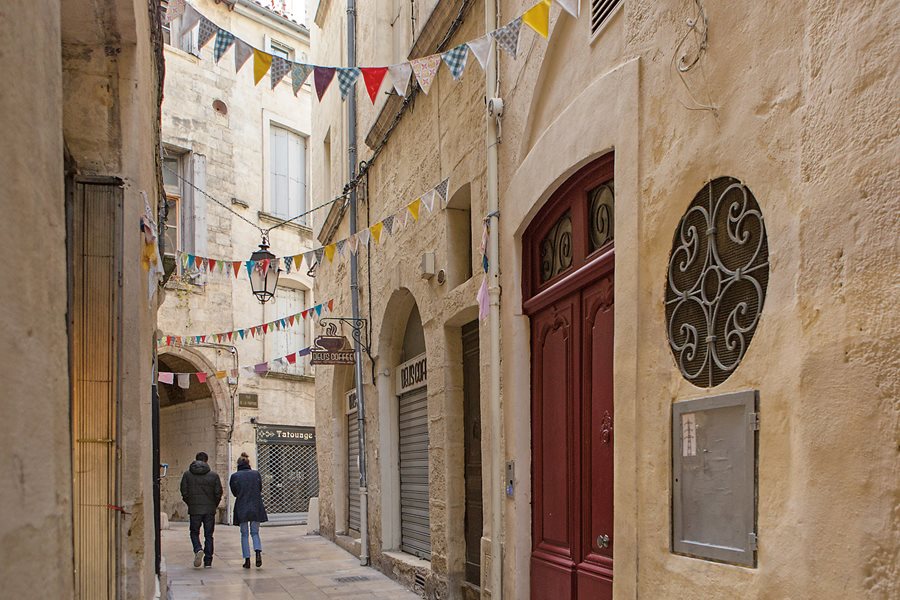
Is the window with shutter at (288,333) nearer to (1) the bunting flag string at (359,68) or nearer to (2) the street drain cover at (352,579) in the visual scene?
(2) the street drain cover at (352,579)

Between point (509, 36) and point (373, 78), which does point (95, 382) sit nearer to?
point (373, 78)

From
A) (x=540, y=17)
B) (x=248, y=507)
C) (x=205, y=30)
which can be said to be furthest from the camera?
(x=248, y=507)

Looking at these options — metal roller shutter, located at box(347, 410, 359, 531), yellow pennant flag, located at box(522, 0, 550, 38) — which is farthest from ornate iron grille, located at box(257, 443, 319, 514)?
yellow pennant flag, located at box(522, 0, 550, 38)

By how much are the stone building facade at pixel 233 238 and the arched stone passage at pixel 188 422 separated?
3 centimetres

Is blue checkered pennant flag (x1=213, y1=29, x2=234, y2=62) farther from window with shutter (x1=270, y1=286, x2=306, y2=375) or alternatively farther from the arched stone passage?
window with shutter (x1=270, y1=286, x2=306, y2=375)

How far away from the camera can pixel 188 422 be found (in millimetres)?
19516

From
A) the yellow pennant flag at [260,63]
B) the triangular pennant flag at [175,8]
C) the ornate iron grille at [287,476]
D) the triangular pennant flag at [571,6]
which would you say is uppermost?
the triangular pennant flag at [175,8]

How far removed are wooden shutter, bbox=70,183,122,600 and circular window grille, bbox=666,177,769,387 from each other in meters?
2.82

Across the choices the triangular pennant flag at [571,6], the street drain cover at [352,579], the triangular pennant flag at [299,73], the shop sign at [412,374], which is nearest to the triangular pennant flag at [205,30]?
the triangular pennant flag at [299,73]

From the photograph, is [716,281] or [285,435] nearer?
[716,281]

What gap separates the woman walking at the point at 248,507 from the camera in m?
10.2

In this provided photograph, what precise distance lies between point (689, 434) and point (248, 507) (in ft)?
26.3

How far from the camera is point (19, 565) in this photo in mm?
1507

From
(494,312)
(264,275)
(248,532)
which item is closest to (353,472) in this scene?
(248,532)
